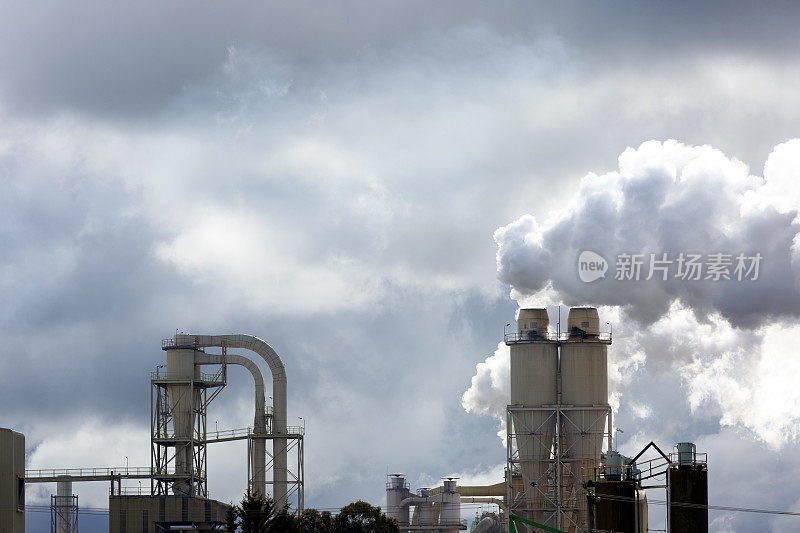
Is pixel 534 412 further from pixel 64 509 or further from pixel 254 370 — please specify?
pixel 64 509

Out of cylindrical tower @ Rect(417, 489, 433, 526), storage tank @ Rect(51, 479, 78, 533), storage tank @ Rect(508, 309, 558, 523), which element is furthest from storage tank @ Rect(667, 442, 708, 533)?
storage tank @ Rect(51, 479, 78, 533)

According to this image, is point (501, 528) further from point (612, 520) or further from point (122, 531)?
point (612, 520)

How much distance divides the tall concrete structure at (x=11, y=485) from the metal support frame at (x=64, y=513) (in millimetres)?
26658

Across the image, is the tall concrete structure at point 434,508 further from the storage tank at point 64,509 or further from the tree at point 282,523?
the tree at point 282,523

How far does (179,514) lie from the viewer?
326 feet

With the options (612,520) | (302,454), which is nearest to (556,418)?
(302,454)

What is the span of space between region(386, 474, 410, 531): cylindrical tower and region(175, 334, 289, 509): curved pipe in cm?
2454

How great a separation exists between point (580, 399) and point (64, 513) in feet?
161

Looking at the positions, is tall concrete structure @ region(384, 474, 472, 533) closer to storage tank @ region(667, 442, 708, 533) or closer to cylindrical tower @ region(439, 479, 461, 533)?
cylindrical tower @ region(439, 479, 461, 533)

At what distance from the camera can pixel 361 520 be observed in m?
114

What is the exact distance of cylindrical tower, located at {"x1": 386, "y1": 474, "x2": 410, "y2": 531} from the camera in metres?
127

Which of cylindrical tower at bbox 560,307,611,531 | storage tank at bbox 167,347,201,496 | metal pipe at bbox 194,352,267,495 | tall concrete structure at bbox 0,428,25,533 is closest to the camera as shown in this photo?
tall concrete structure at bbox 0,428,25,533

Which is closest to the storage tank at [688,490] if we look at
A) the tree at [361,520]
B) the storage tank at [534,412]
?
the storage tank at [534,412]

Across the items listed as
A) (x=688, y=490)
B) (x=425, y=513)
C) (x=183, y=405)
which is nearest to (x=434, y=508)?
(x=425, y=513)
